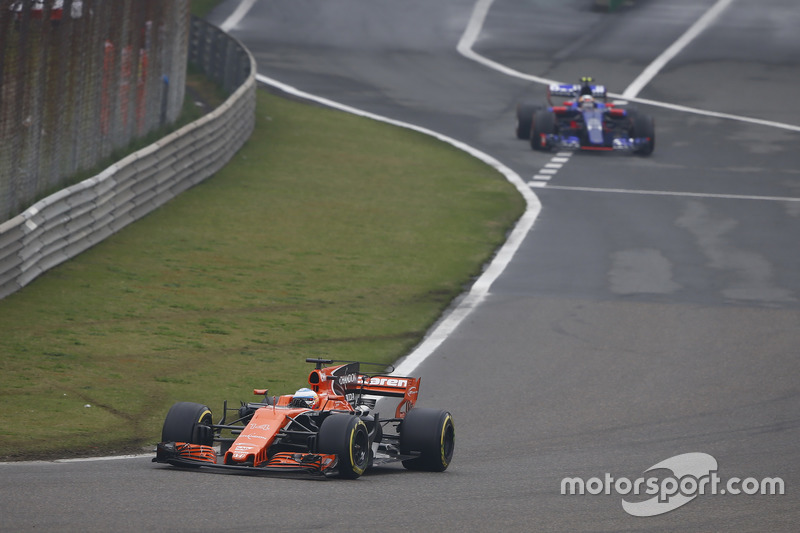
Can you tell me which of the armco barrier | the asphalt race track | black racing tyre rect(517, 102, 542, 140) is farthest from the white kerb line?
the armco barrier

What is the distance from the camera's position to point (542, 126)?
3253 cm

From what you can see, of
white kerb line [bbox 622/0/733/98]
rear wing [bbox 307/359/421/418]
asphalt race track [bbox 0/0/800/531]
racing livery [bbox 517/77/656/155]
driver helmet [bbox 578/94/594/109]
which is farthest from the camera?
white kerb line [bbox 622/0/733/98]

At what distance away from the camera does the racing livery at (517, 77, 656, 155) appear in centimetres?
3212

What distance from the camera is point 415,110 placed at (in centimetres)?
3722

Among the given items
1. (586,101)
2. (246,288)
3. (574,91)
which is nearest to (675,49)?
(574,91)

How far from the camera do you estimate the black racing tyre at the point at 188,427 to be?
10141mm

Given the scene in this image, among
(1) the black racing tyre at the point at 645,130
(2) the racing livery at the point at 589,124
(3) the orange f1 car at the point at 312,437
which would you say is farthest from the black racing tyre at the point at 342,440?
(1) the black racing tyre at the point at 645,130

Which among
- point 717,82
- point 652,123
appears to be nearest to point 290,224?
point 652,123

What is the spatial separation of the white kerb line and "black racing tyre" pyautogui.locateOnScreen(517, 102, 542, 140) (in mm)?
6466

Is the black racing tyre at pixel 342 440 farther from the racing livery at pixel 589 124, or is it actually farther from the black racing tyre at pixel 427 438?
the racing livery at pixel 589 124

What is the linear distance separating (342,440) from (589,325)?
8.61m

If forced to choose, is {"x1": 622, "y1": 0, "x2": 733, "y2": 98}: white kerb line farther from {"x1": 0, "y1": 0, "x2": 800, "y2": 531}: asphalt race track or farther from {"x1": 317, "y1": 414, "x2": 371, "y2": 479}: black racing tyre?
{"x1": 317, "y1": 414, "x2": 371, "y2": 479}: black racing tyre

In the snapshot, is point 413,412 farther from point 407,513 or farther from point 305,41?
point 305,41

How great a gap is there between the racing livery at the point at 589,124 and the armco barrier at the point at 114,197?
783cm
